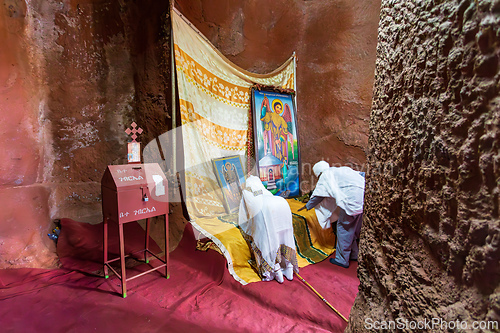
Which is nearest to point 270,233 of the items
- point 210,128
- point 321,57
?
point 210,128

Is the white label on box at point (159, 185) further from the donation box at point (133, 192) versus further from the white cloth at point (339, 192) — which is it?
the white cloth at point (339, 192)

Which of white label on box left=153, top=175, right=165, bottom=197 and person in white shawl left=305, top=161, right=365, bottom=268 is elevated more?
white label on box left=153, top=175, right=165, bottom=197

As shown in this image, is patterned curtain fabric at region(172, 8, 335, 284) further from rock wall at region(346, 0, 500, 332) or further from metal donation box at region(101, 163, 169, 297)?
rock wall at region(346, 0, 500, 332)

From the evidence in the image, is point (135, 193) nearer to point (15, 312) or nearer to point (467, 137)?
point (15, 312)

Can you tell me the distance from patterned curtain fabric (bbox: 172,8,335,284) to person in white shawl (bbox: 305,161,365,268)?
32cm

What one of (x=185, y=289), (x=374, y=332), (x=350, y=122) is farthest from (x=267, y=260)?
(x=350, y=122)

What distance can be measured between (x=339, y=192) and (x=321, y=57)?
120 inches

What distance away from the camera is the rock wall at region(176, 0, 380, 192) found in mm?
4551

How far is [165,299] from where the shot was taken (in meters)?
2.38

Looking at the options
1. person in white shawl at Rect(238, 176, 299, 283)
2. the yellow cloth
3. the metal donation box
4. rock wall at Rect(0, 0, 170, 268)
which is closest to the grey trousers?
the yellow cloth

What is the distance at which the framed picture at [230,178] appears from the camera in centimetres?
377

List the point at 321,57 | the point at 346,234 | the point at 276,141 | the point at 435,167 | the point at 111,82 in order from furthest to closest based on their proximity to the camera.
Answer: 1. the point at 321,57
2. the point at 276,141
3. the point at 111,82
4. the point at 346,234
5. the point at 435,167

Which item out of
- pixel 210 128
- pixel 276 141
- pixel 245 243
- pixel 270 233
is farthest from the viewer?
pixel 276 141

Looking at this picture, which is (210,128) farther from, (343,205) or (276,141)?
(343,205)
